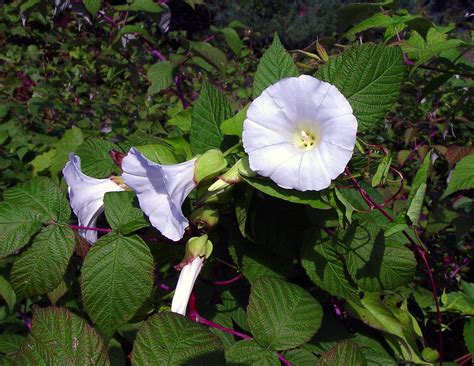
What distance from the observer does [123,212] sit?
70 cm

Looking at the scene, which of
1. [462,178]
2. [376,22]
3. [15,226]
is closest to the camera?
[15,226]

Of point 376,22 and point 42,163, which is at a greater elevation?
point 376,22

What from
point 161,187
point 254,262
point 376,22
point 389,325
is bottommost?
point 389,325

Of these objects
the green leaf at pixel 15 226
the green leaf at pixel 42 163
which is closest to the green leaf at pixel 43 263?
the green leaf at pixel 15 226

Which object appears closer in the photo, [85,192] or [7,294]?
[85,192]

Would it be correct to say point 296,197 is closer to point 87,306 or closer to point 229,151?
point 229,151

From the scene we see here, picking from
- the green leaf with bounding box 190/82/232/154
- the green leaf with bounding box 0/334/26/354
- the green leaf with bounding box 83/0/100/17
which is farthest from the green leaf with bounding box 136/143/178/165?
the green leaf with bounding box 83/0/100/17

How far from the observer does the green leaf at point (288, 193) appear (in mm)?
605

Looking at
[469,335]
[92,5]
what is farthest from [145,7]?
[469,335]

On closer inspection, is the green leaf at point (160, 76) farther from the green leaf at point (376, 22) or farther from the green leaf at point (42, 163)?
the green leaf at point (376, 22)

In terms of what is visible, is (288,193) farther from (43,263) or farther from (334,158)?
(43,263)

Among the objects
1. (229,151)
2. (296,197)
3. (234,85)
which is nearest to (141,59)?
(234,85)

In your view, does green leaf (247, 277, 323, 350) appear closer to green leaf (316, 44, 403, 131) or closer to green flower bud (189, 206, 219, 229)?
green flower bud (189, 206, 219, 229)

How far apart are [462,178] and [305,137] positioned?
0.35 metres
